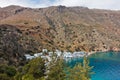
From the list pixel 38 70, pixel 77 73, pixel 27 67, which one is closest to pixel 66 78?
pixel 77 73

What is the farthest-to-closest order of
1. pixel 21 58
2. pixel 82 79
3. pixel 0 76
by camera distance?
pixel 21 58, pixel 0 76, pixel 82 79

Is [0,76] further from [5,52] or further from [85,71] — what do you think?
[5,52]

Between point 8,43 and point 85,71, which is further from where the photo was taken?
point 8,43

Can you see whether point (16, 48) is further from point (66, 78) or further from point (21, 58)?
point (66, 78)

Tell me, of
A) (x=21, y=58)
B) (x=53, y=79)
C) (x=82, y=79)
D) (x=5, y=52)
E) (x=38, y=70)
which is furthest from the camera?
(x=21, y=58)

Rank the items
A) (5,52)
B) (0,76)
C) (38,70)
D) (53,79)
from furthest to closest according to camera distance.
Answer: (5,52) < (38,70) < (0,76) < (53,79)

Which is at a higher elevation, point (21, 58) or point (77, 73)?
point (77, 73)

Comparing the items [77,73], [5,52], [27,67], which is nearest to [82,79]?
[77,73]

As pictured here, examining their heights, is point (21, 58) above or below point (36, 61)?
below

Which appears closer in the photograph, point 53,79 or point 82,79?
point 82,79
